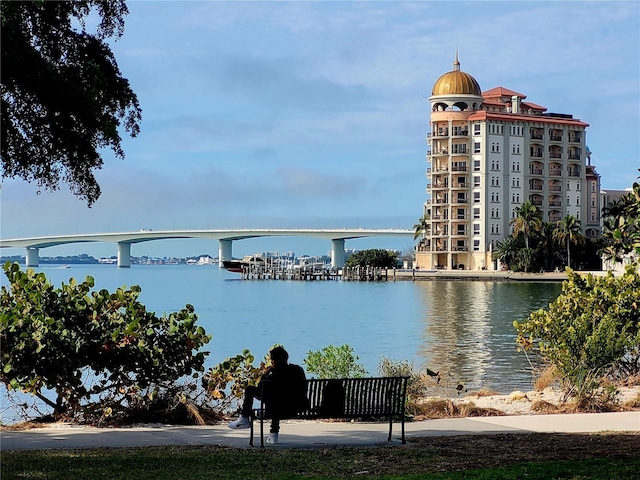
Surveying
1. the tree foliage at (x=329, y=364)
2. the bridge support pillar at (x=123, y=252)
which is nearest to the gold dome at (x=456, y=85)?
the bridge support pillar at (x=123, y=252)

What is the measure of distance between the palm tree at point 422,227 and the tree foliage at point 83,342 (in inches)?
4127

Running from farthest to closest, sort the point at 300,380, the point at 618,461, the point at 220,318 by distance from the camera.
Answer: the point at 220,318 < the point at 300,380 < the point at 618,461

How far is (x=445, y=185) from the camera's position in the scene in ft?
383

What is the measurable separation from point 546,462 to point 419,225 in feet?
372

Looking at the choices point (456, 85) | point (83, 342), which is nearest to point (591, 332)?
point (83, 342)

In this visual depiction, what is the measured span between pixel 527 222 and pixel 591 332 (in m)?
95.1

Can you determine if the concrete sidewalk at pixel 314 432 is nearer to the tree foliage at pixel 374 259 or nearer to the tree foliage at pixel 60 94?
the tree foliage at pixel 60 94

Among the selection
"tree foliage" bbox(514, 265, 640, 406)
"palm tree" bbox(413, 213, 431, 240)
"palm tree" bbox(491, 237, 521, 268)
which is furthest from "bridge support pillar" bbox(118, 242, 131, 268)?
"tree foliage" bbox(514, 265, 640, 406)

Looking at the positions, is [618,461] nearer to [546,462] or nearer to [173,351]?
[546,462]

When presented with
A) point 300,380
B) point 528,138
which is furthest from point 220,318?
point 528,138

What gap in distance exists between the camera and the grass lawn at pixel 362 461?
8.71 metres

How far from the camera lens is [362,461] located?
9672 millimetres

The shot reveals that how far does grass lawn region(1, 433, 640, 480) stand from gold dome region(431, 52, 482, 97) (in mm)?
110310

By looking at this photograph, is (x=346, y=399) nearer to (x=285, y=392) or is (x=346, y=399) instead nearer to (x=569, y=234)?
(x=285, y=392)
